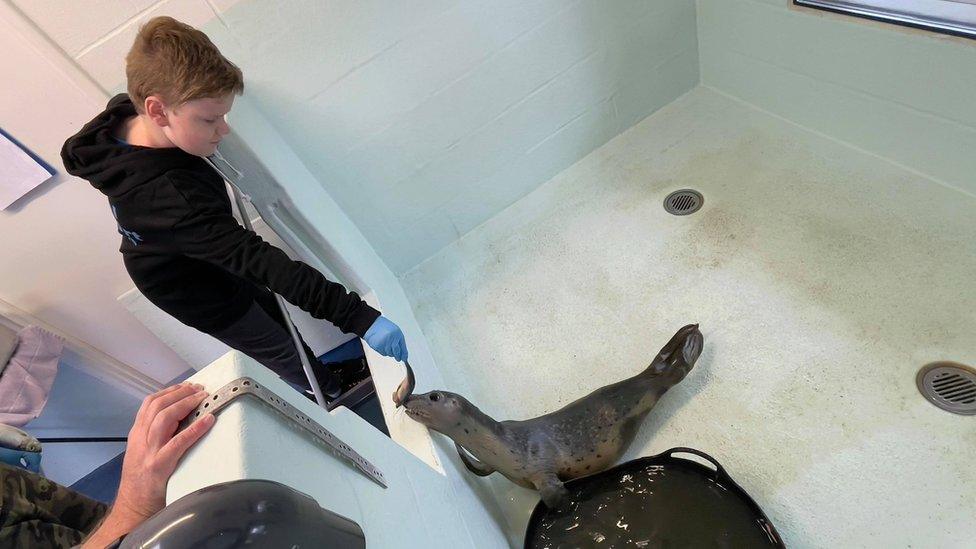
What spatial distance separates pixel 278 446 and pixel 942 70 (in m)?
1.89

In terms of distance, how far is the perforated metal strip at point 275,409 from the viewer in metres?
0.65

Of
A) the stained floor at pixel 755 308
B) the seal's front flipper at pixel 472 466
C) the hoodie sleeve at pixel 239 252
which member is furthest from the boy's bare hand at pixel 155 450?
the stained floor at pixel 755 308

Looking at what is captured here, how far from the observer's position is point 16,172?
1615 millimetres

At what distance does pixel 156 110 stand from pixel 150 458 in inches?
32.2

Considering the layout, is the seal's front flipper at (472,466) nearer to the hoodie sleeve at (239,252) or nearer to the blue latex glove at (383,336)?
the blue latex glove at (383,336)

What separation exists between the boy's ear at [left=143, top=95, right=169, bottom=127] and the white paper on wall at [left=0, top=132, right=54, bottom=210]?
795 mm

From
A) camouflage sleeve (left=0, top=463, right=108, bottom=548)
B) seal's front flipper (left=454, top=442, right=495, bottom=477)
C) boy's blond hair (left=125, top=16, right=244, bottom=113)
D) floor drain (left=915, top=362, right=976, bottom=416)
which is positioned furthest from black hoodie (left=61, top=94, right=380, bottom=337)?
floor drain (left=915, top=362, right=976, bottom=416)

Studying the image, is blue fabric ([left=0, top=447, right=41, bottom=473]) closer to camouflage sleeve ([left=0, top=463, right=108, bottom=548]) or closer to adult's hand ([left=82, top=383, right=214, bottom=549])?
camouflage sleeve ([left=0, top=463, right=108, bottom=548])

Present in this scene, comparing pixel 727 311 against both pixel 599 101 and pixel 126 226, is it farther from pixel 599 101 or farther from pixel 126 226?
pixel 126 226

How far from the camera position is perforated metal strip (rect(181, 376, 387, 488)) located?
0.65 metres

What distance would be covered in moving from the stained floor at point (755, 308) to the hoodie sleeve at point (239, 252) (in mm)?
765

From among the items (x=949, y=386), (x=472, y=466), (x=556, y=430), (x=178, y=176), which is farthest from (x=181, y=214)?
(x=949, y=386)

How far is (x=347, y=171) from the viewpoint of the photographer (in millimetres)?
1991

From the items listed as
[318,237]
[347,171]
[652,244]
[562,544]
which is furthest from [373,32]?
[562,544]
